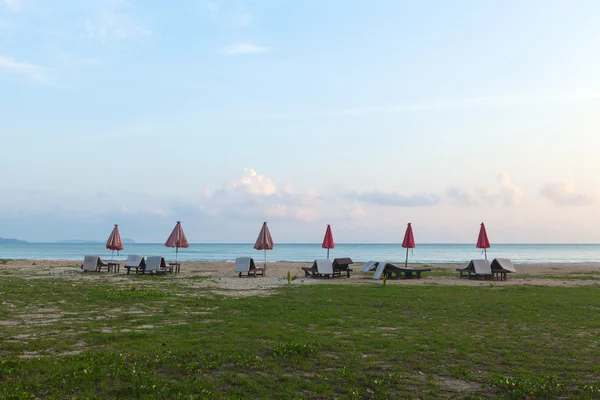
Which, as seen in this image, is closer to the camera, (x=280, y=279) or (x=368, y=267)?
(x=280, y=279)

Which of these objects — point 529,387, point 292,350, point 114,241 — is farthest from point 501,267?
point 114,241

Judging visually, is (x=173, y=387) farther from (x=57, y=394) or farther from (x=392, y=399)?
(x=392, y=399)

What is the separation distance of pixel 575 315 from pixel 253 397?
973 centimetres

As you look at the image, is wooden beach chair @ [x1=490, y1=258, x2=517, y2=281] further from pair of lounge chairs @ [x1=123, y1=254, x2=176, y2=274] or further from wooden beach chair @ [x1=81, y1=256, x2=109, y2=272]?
wooden beach chair @ [x1=81, y1=256, x2=109, y2=272]

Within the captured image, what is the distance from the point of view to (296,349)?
777 cm

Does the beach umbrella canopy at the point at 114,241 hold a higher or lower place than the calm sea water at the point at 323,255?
higher

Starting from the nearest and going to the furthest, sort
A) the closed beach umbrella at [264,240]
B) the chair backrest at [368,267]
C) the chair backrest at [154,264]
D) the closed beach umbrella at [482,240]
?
1. the chair backrest at [368,267]
2. the chair backrest at [154,264]
3. the closed beach umbrella at [482,240]
4. the closed beach umbrella at [264,240]

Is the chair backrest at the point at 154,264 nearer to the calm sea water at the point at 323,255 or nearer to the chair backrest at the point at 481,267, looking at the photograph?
the chair backrest at the point at 481,267

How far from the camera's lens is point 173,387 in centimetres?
599

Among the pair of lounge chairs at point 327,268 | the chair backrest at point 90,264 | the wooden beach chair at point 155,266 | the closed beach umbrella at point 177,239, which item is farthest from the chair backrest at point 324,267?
the chair backrest at point 90,264

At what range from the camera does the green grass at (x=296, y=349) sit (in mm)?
6113

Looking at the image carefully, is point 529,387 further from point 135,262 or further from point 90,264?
point 90,264

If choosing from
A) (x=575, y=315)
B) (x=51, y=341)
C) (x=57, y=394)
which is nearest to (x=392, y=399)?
(x=57, y=394)

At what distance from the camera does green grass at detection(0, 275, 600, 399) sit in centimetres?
611
